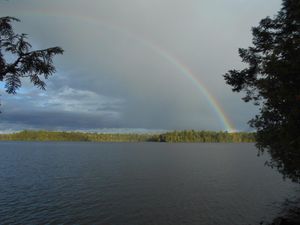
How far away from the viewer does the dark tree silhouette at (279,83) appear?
64.3 ft

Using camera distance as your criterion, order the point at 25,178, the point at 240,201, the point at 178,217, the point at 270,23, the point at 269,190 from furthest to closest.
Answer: the point at 25,178 < the point at 269,190 < the point at 240,201 < the point at 178,217 < the point at 270,23

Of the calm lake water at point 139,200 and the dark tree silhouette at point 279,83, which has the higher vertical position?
the dark tree silhouette at point 279,83

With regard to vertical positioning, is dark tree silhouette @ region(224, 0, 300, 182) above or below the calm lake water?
above

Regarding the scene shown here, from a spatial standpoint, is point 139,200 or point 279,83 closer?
point 279,83

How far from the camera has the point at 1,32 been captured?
873cm

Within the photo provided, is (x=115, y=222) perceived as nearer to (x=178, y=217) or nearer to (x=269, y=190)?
(x=178, y=217)

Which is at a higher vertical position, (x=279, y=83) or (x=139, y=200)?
(x=279, y=83)

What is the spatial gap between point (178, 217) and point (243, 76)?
16623mm

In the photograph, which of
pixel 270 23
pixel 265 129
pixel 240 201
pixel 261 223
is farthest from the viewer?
pixel 240 201

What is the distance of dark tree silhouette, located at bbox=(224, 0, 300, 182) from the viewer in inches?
771

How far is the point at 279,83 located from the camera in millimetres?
21344

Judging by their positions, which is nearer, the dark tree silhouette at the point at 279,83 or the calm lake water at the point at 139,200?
the dark tree silhouette at the point at 279,83

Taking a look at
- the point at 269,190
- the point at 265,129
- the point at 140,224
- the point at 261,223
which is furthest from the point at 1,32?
the point at 269,190

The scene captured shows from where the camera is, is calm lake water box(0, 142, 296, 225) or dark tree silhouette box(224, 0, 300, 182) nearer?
dark tree silhouette box(224, 0, 300, 182)
